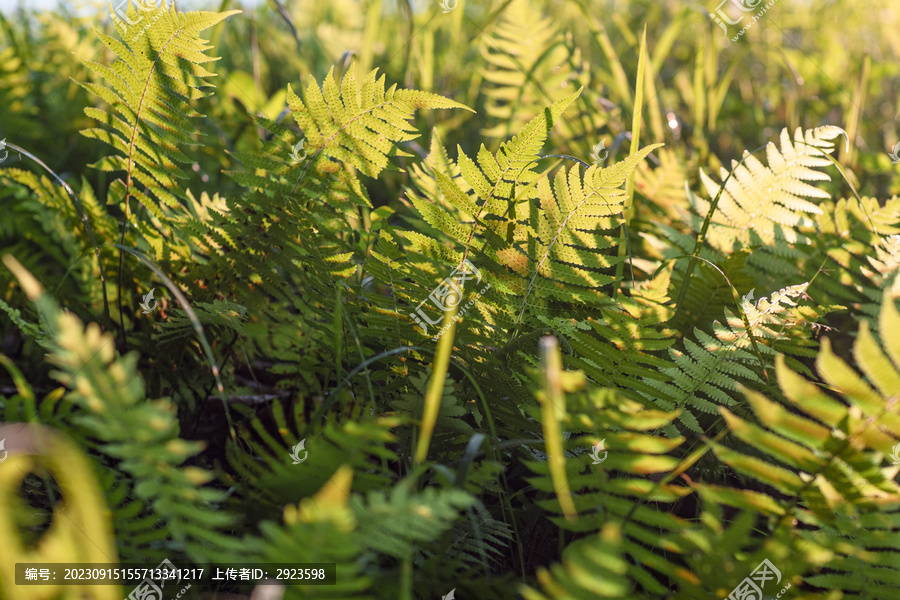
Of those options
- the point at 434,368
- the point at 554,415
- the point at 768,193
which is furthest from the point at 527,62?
the point at 554,415

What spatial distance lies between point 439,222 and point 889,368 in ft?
2.46

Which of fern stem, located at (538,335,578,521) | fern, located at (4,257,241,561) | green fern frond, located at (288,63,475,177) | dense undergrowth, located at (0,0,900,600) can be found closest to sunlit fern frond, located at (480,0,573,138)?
dense undergrowth, located at (0,0,900,600)

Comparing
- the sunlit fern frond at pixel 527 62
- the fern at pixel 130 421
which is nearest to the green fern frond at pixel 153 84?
the fern at pixel 130 421

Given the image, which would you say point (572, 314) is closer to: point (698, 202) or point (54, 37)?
point (698, 202)

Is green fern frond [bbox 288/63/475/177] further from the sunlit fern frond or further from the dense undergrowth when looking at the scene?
the sunlit fern frond

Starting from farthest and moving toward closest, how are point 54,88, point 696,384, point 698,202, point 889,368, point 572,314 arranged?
point 54,88
point 698,202
point 572,314
point 696,384
point 889,368

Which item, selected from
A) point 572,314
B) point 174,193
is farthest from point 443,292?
point 174,193

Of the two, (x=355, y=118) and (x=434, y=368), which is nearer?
(x=434, y=368)

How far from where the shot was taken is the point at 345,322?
1188mm

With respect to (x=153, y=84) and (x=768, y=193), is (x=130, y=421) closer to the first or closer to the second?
(x=153, y=84)

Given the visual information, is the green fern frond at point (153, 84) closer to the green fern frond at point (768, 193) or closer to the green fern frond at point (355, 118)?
the green fern frond at point (355, 118)

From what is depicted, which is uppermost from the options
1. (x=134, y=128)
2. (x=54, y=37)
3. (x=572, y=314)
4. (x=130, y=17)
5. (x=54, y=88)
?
(x=54, y=37)

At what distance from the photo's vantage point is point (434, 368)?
1.02 m

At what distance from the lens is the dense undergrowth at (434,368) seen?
690mm
